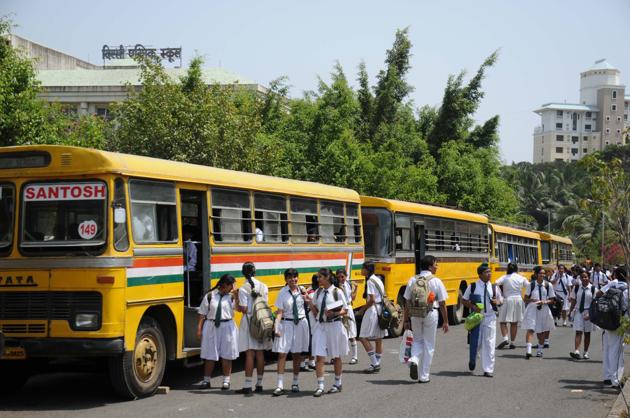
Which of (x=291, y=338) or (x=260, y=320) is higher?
(x=260, y=320)

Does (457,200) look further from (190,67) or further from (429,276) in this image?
(429,276)

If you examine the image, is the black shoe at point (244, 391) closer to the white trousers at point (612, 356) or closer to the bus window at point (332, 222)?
the white trousers at point (612, 356)

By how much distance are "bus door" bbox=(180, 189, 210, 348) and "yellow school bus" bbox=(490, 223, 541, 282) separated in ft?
57.3

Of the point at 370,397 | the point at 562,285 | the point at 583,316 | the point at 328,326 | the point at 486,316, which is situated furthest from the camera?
the point at 562,285

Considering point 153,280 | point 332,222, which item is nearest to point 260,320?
point 153,280

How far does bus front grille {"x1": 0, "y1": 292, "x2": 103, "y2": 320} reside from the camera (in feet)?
34.5

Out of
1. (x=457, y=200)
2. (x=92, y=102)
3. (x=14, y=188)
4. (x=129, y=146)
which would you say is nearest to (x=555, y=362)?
(x=14, y=188)

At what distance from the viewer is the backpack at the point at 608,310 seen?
41.5ft

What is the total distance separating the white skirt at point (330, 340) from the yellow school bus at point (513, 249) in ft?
58.8

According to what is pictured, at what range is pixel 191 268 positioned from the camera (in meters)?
12.8

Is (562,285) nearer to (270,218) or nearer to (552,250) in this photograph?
(270,218)

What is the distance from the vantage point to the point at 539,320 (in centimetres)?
1730

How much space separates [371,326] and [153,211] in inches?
169

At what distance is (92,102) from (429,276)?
6546 centimetres
